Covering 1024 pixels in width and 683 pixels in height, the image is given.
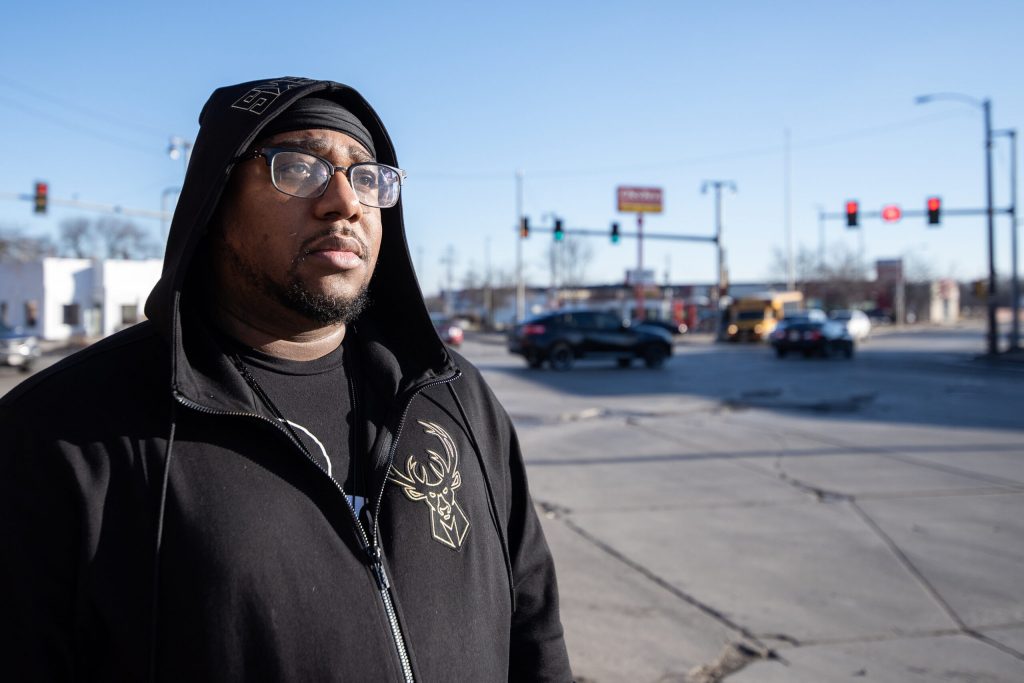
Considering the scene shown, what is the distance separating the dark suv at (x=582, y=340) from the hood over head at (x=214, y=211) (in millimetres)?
22358

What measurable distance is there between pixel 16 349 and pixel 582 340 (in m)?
14.8

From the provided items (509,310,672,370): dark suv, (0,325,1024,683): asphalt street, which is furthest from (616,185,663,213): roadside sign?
(0,325,1024,683): asphalt street

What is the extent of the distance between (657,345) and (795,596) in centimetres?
2089

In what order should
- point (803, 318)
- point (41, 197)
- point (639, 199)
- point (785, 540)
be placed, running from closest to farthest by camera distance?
point (785, 540) → point (41, 197) → point (803, 318) → point (639, 199)

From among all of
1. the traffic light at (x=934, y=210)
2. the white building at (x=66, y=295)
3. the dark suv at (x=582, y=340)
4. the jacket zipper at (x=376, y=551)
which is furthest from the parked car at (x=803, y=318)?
the white building at (x=66, y=295)

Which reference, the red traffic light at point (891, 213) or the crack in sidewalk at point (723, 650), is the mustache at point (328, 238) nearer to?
the crack in sidewalk at point (723, 650)

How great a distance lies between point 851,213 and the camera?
32156mm

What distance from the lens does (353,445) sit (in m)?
1.79

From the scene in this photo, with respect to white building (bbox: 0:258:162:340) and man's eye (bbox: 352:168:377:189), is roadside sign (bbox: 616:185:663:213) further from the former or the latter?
man's eye (bbox: 352:168:377:189)

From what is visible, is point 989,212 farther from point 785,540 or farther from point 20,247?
point 20,247

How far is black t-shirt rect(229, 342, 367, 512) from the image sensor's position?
1.72 metres

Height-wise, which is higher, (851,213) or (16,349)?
(851,213)

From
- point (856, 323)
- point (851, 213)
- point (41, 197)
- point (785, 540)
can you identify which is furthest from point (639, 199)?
point (785, 540)

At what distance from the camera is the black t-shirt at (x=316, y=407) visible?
5.63 ft
